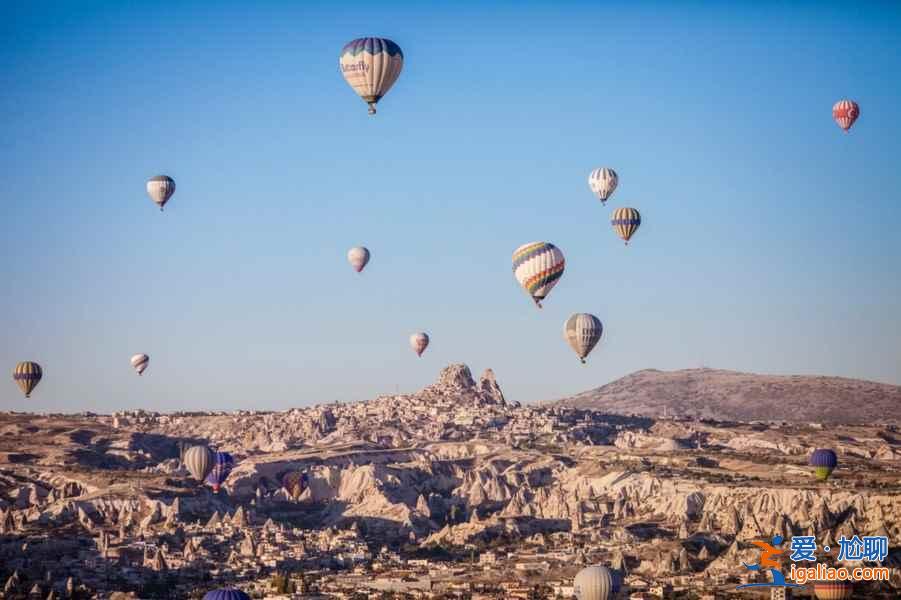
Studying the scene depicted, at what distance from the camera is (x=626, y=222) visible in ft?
345

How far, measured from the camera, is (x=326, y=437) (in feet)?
540

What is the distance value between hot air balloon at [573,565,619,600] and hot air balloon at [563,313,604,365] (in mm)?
20676

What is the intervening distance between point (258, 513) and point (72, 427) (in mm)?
46421

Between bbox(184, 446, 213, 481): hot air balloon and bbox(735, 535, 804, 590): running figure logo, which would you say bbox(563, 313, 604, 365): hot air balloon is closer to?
bbox(735, 535, 804, 590): running figure logo

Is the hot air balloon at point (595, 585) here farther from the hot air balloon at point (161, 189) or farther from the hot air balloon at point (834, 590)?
the hot air balloon at point (161, 189)

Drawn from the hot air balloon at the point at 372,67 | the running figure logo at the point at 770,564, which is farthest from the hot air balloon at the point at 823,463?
the hot air balloon at the point at 372,67

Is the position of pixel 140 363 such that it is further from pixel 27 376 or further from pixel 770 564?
pixel 770 564

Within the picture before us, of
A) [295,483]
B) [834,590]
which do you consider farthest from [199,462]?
[834,590]

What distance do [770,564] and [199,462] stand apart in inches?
2076

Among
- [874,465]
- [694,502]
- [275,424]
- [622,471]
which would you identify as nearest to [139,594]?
[694,502]

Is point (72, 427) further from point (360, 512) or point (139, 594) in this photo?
point (139, 594)

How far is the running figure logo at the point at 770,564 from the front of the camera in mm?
86062

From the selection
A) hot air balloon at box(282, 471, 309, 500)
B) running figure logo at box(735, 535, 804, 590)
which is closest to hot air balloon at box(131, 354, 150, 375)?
hot air balloon at box(282, 471, 309, 500)

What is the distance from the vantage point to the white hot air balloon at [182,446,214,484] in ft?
416
